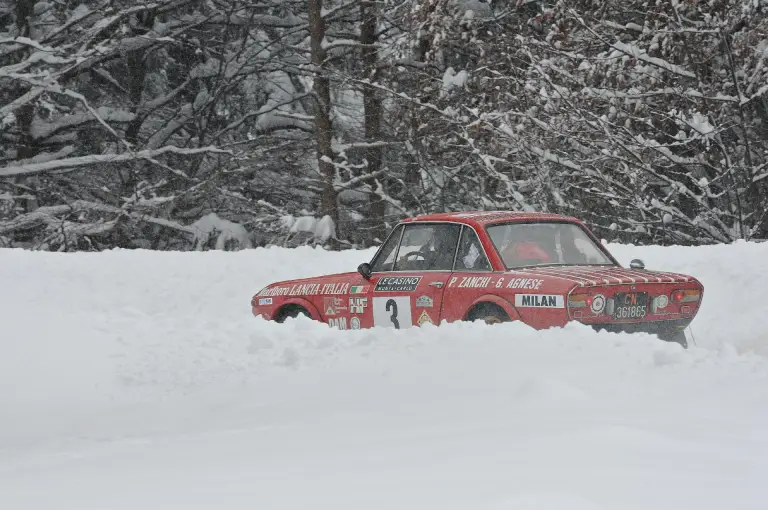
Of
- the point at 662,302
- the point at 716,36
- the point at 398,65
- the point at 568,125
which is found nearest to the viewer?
the point at 662,302

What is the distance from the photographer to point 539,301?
27.5ft

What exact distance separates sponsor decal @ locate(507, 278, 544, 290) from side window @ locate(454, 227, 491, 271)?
0.41 meters

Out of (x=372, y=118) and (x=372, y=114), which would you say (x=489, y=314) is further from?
(x=372, y=118)

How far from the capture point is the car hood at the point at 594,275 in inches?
328

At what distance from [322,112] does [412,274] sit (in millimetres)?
14421

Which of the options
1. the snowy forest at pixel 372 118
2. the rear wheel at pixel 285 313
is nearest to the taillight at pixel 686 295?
the rear wheel at pixel 285 313

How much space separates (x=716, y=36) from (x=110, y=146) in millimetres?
14991

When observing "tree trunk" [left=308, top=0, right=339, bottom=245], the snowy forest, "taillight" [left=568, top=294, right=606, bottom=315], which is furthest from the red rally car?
"tree trunk" [left=308, top=0, right=339, bottom=245]

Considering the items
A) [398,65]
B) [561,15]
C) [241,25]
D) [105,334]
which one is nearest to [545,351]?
[105,334]

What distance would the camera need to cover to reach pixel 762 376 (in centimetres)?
694

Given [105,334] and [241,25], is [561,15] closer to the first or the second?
[241,25]

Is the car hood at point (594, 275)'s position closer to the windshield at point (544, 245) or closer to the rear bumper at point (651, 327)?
the windshield at point (544, 245)

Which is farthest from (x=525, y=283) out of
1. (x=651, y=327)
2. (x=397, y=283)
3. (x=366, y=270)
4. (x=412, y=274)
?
(x=366, y=270)

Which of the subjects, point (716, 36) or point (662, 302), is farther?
point (716, 36)
